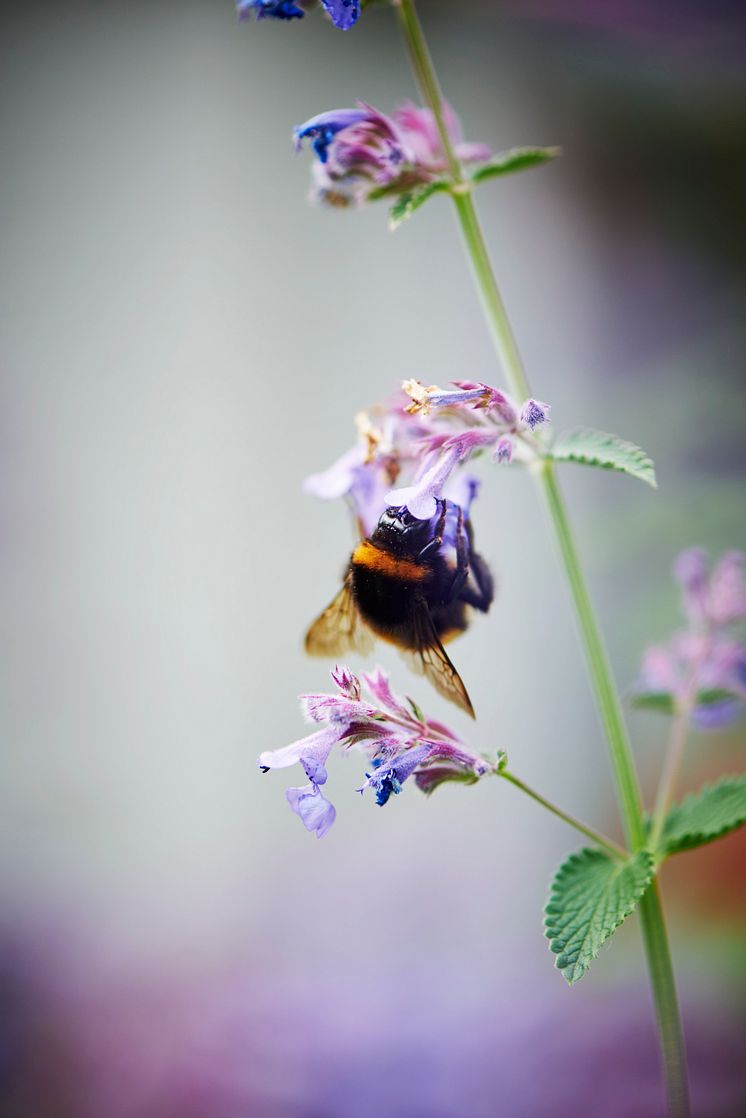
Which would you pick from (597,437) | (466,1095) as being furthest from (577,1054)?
Answer: (597,437)

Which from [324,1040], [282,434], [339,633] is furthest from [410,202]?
[282,434]

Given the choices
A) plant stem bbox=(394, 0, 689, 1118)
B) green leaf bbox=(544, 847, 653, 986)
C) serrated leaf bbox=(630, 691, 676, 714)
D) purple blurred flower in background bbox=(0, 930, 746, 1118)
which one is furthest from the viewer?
purple blurred flower in background bbox=(0, 930, 746, 1118)

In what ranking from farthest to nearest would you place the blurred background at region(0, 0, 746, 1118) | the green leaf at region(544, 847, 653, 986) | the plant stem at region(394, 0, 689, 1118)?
the blurred background at region(0, 0, 746, 1118)
the plant stem at region(394, 0, 689, 1118)
the green leaf at region(544, 847, 653, 986)

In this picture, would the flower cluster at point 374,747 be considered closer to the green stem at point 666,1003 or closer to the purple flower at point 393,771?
the purple flower at point 393,771

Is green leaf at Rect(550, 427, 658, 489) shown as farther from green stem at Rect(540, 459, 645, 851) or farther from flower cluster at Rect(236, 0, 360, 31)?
flower cluster at Rect(236, 0, 360, 31)

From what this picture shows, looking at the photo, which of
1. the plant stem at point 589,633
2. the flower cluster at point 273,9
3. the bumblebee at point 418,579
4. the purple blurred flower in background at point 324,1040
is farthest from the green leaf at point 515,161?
the purple blurred flower in background at point 324,1040

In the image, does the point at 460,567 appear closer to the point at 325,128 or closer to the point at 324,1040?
the point at 325,128

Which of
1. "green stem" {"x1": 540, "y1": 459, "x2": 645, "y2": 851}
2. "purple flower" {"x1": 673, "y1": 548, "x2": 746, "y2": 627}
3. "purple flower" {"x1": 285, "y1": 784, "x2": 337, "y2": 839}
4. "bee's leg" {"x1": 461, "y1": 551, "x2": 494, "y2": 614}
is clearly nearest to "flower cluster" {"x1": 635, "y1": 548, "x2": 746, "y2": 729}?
"purple flower" {"x1": 673, "y1": 548, "x2": 746, "y2": 627}
